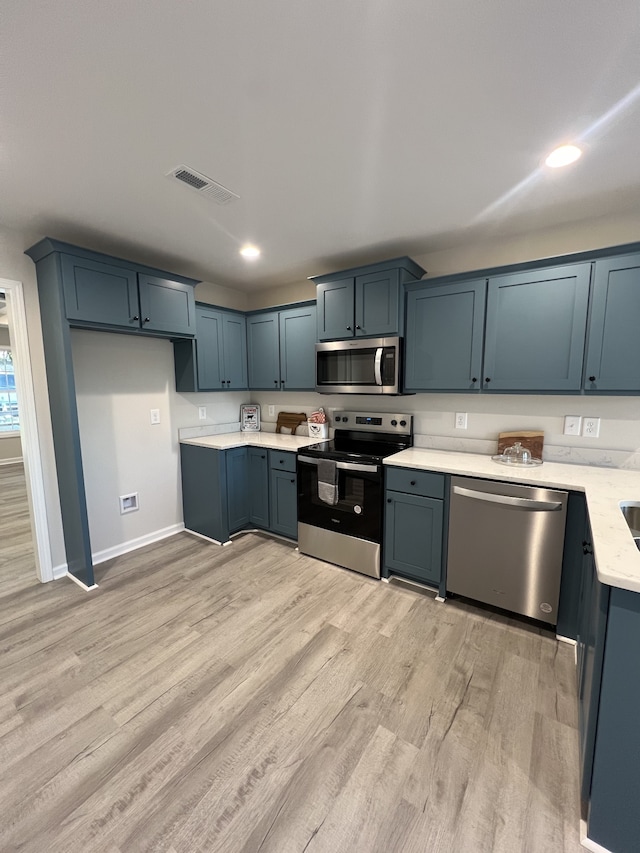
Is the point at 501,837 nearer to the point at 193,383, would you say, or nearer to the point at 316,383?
the point at 316,383

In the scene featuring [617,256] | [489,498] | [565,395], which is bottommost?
[489,498]

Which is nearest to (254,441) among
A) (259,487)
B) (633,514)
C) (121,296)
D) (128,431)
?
(259,487)

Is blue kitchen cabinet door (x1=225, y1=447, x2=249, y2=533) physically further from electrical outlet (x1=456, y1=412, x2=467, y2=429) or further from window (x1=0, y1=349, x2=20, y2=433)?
window (x1=0, y1=349, x2=20, y2=433)

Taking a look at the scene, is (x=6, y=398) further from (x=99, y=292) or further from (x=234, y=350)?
(x=99, y=292)

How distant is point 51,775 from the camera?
1.37m

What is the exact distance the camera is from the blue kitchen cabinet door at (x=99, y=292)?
2318 mm

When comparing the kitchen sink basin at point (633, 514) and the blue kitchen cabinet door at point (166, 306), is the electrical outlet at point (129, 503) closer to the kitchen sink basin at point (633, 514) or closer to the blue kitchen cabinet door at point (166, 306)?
the blue kitchen cabinet door at point (166, 306)

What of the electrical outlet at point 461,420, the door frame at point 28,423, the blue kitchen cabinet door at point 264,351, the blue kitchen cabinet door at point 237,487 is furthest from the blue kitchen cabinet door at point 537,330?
the door frame at point 28,423

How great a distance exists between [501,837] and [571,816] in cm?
27

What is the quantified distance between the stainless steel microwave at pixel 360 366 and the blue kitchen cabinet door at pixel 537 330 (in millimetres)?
628

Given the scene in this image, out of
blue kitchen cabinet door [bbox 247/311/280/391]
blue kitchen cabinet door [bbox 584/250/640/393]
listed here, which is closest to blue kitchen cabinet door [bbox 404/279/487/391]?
blue kitchen cabinet door [bbox 584/250/640/393]

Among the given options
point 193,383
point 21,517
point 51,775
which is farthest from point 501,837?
point 21,517

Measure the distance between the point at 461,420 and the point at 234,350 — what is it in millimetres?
2243

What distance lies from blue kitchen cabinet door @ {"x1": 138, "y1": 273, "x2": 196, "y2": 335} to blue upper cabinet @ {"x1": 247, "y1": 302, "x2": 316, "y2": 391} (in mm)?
707
